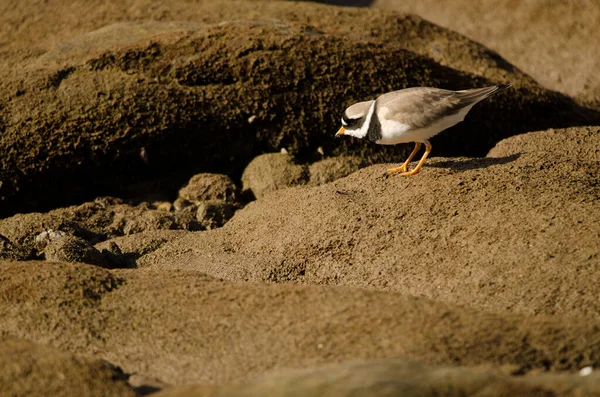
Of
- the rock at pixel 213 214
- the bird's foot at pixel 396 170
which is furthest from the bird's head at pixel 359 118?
the rock at pixel 213 214

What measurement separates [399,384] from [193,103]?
4789 mm

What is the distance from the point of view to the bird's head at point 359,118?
20.1 ft

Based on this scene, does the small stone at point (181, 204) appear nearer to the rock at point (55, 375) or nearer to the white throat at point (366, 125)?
the white throat at point (366, 125)

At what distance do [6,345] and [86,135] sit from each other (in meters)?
3.45

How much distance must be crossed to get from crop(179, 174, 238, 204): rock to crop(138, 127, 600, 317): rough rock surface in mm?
652

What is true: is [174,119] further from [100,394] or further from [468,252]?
[100,394]

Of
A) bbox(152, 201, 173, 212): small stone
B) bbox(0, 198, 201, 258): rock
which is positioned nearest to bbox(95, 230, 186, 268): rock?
bbox(0, 198, 201, 258): rock

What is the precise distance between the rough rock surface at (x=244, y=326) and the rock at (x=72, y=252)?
44 cm

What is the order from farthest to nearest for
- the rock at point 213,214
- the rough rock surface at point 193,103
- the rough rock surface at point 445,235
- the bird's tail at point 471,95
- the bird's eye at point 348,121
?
the rough rock surface at point 193,103
the rock at point 213,214
the bird's eye at point 348,121
the bird's tail at point 471,95
the rough rock surface at point 445,235

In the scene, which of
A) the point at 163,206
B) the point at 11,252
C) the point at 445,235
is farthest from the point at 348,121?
the point at 11,252

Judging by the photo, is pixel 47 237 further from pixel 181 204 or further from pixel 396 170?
pixel 396 170

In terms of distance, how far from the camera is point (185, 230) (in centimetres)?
637

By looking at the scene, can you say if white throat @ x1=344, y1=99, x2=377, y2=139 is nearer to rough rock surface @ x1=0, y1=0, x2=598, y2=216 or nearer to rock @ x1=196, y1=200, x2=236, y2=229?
rough rock surface @ x1=0, y1=0, x2=598, y2=216

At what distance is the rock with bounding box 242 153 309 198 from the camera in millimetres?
7020
